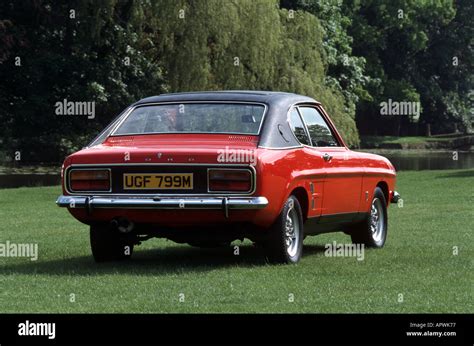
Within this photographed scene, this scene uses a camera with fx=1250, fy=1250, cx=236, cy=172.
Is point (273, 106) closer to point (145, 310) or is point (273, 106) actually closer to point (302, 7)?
point (145, 310)

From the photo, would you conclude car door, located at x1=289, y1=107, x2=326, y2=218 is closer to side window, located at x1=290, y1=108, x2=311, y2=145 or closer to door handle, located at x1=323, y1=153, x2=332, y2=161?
side window, located at x1=290, y1=108, x2=311, y2=145

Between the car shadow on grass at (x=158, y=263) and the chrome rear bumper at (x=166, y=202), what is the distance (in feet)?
2.11

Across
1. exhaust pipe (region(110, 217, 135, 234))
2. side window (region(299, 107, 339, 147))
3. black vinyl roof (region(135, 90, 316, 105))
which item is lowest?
exhaust pipe (region(110, 217, 135, 234))

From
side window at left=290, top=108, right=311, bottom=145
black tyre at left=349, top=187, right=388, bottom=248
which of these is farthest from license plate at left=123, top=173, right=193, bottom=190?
black tyre at left=349, top=187, right=388, bottom=248

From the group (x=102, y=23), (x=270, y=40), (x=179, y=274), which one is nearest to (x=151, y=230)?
(x=179, y=274)

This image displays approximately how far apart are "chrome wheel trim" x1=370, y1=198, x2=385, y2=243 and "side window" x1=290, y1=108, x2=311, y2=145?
2119 millimetres

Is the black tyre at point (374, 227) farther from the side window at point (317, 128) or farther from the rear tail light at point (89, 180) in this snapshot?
the rear tail light at point (89, 180)

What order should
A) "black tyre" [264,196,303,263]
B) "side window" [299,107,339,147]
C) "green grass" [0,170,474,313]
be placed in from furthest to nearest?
"side window" [299,107,339,147] < "black tyre" [264,196,303,263] < "green grass" [0,170,474,313]

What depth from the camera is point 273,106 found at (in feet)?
42.0

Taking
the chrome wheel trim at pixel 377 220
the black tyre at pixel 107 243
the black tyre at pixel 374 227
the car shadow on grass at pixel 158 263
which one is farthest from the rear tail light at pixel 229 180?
the chrome wheel trim at pixel 377 220

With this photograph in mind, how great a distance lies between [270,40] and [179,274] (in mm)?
27872

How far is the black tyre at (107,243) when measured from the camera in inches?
492

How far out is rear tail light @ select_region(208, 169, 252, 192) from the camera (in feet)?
37.9

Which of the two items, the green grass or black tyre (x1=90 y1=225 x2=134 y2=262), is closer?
the green grass
